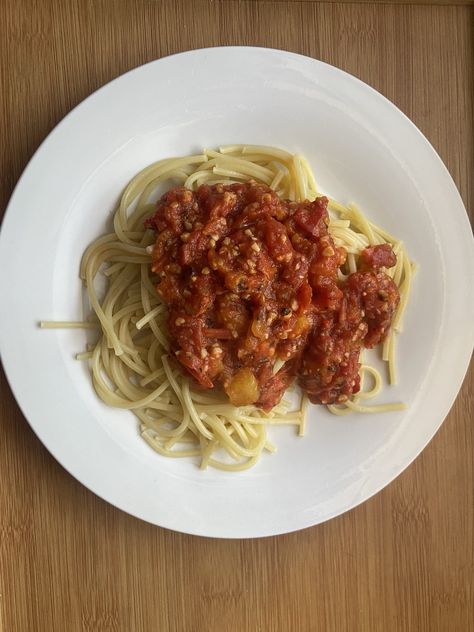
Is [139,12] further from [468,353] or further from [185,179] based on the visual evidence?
[468,353]

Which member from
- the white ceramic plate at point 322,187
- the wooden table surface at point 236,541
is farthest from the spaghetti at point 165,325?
the wooden table surface at point 236,541

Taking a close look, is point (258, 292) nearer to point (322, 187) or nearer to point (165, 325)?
point (165, 325)

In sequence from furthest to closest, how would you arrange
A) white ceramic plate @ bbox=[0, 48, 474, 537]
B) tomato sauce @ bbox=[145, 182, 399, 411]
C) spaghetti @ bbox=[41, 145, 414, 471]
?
spaghetti @ bbox=[41, 145, 414, 471] < white ceramic plate @ bbox=[0, 48, 474, 537] < tomato sauce @ bbox=[145, 182, 399, 411]

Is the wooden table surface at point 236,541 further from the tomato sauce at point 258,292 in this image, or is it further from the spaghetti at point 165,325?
the tomato sauce at point 258,292

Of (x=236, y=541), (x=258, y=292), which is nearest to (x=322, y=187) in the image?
(x=258, y=292)

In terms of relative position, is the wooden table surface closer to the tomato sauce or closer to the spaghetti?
the spaghetti

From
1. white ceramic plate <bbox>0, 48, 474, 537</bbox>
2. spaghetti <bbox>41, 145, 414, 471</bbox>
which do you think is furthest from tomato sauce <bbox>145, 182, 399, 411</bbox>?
white ceramic plate <bbox>0, 48, 474, 537</bbox>
